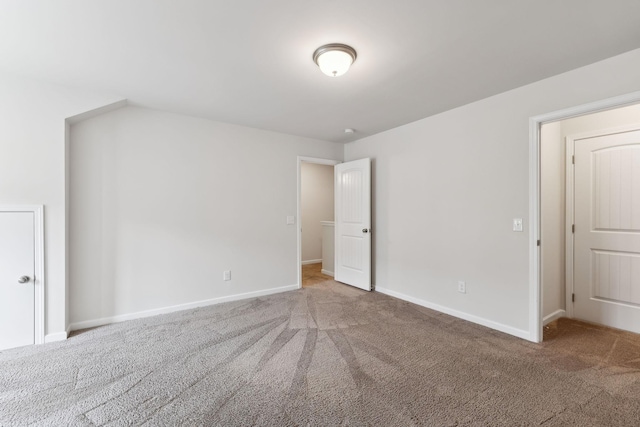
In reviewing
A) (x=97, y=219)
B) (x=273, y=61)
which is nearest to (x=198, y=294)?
(x=97, y=219)

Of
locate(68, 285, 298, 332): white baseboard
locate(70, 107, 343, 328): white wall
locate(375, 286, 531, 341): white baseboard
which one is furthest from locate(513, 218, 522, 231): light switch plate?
locate(68, 285, 298, 332): white baseboard

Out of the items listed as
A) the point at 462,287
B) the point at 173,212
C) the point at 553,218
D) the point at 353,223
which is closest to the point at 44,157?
the point at 173,212

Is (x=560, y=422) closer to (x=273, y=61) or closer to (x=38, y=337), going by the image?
(x=273, y=61)

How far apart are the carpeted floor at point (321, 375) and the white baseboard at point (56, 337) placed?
13 cm

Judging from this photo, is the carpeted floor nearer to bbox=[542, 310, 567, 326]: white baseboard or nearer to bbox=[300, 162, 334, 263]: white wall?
bbox=[542, 310, 567, 326]: white baseboard

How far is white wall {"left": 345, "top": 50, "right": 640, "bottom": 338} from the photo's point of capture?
2.58 metres

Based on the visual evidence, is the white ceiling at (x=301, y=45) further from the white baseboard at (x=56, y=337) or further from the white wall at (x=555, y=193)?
the white baseboard at (x=56, y=337)

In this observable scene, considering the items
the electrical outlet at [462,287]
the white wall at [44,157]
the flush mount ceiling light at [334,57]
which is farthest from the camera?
the electrical outlet at [462,287]

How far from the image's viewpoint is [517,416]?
167cm

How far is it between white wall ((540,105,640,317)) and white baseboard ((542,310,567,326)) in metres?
0.03

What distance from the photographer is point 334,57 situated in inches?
81.3

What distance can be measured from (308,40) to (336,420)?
2.47 meters

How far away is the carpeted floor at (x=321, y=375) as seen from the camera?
5.54ft

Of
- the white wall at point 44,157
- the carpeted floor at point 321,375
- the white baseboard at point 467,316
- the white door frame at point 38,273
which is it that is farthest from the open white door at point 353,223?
the white door frame at point 38,273
